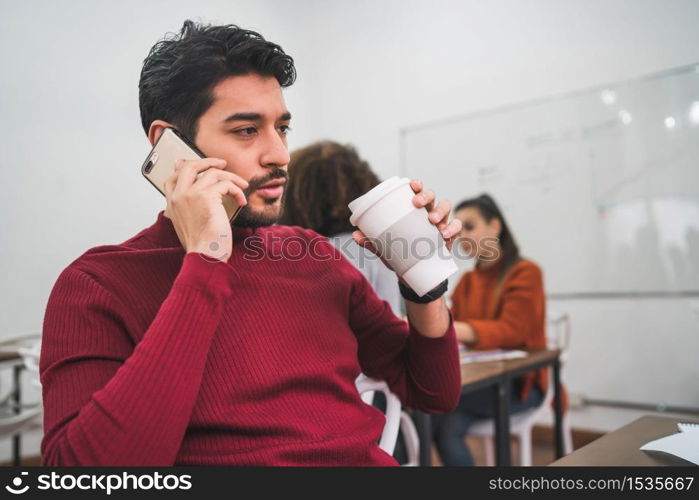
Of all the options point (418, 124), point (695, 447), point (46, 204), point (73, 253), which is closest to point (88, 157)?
point (46, 204)

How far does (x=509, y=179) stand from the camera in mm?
3461

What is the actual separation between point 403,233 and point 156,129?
0.40 m

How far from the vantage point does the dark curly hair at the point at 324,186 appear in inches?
71.1

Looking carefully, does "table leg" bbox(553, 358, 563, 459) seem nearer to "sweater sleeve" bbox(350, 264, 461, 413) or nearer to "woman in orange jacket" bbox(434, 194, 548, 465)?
"woman in orange jacket" bbox(434, 194, 548, 465)

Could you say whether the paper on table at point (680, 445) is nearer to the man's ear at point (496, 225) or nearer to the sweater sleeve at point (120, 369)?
the sweater sleeve at point (120, 369)

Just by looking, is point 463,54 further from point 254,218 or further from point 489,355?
point 254,218

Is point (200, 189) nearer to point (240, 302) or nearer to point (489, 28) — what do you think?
point (240, 302)

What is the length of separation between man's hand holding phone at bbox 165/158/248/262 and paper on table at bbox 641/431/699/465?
0.58 m

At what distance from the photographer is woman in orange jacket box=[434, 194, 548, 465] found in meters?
2.11

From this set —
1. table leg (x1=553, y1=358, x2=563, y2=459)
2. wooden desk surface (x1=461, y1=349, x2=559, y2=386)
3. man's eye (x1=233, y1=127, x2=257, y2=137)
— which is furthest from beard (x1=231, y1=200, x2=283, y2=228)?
table leg (x1=553, y1=358, x2=563, y2=459)

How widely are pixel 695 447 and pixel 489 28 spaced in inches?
130

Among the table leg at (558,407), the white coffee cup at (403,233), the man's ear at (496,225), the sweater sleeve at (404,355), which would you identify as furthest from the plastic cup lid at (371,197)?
the man's ear at (496,225)

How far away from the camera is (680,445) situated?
2.23 ft

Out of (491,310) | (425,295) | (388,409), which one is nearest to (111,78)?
(491,310)
